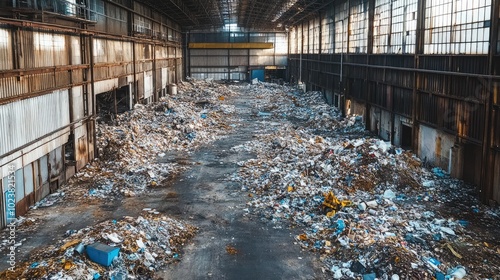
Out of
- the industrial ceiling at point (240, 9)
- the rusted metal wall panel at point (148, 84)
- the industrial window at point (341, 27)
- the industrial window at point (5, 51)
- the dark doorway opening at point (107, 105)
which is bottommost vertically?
the dark doorway opening at point (107, 105)

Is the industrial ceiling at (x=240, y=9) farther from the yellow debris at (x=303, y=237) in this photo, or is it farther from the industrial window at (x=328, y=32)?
the yellow debris at (x=303, y=237)

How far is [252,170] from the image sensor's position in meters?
15.5

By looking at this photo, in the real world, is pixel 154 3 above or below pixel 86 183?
above

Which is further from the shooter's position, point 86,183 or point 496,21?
point 86,183

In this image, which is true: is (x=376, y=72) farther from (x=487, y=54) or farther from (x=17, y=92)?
(x=17, y=92)

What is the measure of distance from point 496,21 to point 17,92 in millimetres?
12061

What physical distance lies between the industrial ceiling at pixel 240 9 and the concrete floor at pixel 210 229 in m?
19.2

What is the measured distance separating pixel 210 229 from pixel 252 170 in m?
5.22

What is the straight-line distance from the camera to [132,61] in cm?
2466

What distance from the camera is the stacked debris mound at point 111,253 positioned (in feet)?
24.9

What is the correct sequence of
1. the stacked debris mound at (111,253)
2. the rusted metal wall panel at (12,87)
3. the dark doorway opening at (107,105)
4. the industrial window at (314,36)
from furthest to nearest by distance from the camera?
1. the industrial window at (314,36)
2. the dark doorway opening at (107,105)
3. the rusted metal wall panel at (12,87)
4. the stacked debris mound at (111,253)

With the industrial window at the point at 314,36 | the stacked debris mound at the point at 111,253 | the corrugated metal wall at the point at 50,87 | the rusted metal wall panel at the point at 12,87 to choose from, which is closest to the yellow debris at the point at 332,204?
the stacked debris mound at the point at 111,253

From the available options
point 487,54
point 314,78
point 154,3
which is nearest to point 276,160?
point 487,54

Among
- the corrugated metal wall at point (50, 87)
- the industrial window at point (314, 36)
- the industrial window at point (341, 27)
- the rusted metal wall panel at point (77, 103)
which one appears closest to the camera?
the corrugated metal wall at point (50, 87)
